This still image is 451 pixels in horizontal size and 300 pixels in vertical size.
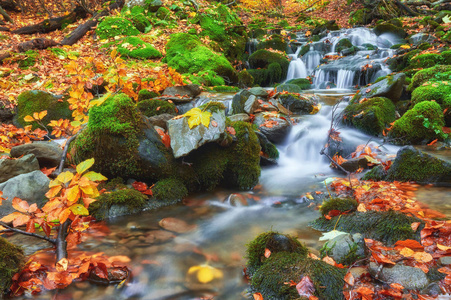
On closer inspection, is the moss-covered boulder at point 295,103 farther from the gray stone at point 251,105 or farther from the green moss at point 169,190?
the green moss at point 169,190

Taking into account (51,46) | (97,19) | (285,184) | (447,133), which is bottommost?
(285,184)

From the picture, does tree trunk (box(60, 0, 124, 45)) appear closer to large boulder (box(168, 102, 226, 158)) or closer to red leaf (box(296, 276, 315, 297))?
large boulder (box(168, 102, 226, 158))

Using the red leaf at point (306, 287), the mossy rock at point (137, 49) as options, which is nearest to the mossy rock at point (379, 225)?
the red leaf at point (306, 287)

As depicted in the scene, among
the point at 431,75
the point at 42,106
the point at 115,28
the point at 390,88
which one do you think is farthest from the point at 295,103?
the point at 115,28

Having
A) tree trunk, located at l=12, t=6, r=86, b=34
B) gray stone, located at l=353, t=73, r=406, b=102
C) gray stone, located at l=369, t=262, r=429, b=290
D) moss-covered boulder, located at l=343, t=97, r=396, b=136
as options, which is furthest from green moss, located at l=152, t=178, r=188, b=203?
tree trunk, located at l=12, t=6, r=86, b=34

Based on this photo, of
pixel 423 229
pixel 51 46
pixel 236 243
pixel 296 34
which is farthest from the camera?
pixel 296 34

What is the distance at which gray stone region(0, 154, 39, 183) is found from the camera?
361cm

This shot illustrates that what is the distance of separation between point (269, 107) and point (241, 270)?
15.5 ft

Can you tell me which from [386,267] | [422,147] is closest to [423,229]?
[386,267]

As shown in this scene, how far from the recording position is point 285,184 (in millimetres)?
4785

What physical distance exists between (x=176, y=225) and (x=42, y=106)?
17.4 feet

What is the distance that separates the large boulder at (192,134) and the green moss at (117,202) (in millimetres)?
744

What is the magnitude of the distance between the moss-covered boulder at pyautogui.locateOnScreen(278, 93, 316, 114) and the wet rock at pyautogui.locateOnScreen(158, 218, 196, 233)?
15.9 ft

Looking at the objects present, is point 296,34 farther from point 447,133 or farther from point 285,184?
point 285,184
